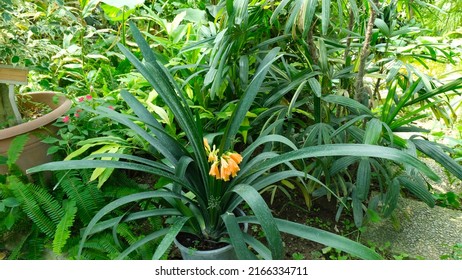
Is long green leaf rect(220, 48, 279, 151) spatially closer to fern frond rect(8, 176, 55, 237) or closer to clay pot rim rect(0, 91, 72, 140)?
fern frond rect(8, 176, 55, 237)

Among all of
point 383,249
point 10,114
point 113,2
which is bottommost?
point 383,249

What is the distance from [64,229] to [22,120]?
68 cm

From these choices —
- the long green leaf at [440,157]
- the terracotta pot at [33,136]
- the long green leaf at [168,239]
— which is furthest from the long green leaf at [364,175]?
the terracotta pot at [33,136]

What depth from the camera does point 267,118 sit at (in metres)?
1.65

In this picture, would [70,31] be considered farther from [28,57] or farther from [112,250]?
[112,250]

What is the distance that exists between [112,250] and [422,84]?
1.26 metres

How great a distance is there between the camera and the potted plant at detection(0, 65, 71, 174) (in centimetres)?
A: 159

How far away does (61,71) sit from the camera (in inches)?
84.0

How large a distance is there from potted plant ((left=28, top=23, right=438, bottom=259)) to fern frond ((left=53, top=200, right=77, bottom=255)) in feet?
0.67

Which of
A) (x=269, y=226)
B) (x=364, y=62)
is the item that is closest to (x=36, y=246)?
(x=269, y=226)

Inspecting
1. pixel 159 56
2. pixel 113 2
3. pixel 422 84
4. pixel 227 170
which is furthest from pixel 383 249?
pixel 113 2

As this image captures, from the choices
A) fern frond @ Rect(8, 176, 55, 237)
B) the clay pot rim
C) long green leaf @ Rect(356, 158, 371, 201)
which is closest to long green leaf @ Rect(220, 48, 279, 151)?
long green leaf @ Rect(356, 158, 371, 201)

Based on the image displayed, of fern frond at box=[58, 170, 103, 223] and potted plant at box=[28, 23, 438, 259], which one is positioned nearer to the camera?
potted plant at box=[28, 23, 438, 259]

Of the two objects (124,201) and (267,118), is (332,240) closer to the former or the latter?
(124,201)
